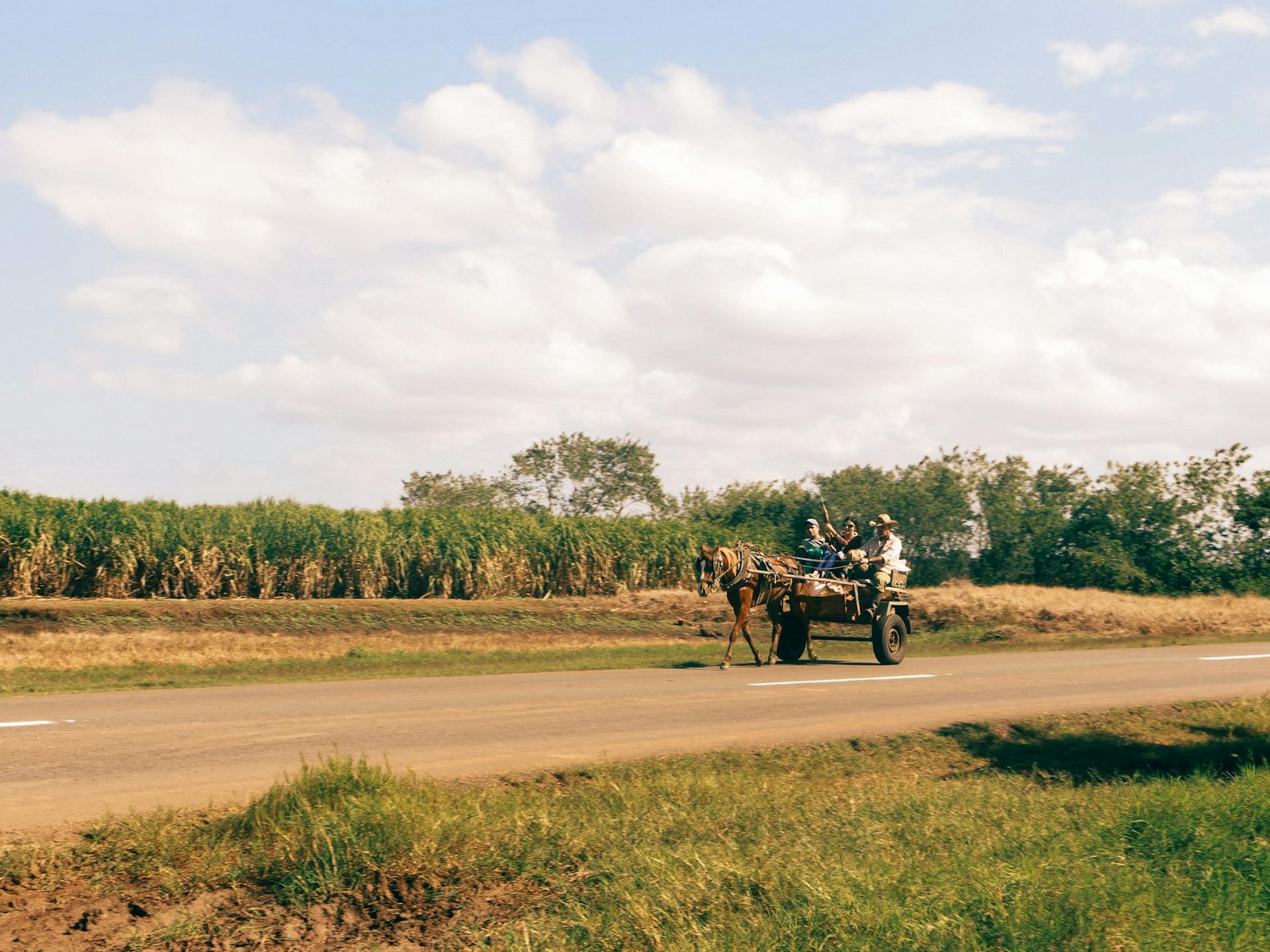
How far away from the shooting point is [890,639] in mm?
18828

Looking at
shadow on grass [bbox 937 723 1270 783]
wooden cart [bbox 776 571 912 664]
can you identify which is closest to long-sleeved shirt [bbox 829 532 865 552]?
wooden cart [bbox 776 571 912 664]

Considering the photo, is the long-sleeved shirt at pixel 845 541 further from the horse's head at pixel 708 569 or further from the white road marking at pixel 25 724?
the white road marking at pixel 25 724

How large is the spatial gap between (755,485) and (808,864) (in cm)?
5053

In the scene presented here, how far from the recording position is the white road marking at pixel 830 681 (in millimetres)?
15094

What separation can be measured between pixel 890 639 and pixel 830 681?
11.1 ft

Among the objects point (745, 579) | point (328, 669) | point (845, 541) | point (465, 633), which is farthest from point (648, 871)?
point (465, 633)

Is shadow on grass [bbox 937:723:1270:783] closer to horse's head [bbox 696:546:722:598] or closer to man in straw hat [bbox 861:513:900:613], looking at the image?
horse's head [bbox 696:546:722:598]

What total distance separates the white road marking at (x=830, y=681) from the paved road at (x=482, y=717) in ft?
0.15

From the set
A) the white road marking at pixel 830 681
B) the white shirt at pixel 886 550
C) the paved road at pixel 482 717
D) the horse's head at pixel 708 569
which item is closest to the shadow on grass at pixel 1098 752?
the paved road at pixel 482 717

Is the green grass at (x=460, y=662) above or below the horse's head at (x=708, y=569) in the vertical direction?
below

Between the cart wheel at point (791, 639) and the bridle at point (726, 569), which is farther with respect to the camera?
the cart wheel at point (791, 639)

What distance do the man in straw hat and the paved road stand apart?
1.37 metres

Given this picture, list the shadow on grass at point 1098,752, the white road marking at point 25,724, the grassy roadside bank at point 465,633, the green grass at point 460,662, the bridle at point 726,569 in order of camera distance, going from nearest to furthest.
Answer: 1. the white road marking at point 25,724
2. the shadow on grass at point 1098,752
3. the green grass at point 460,662
4. the bridle at point 726,569
5. the grassy roadside bank at point 465,633

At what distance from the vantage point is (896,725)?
A: 11.9 meters
